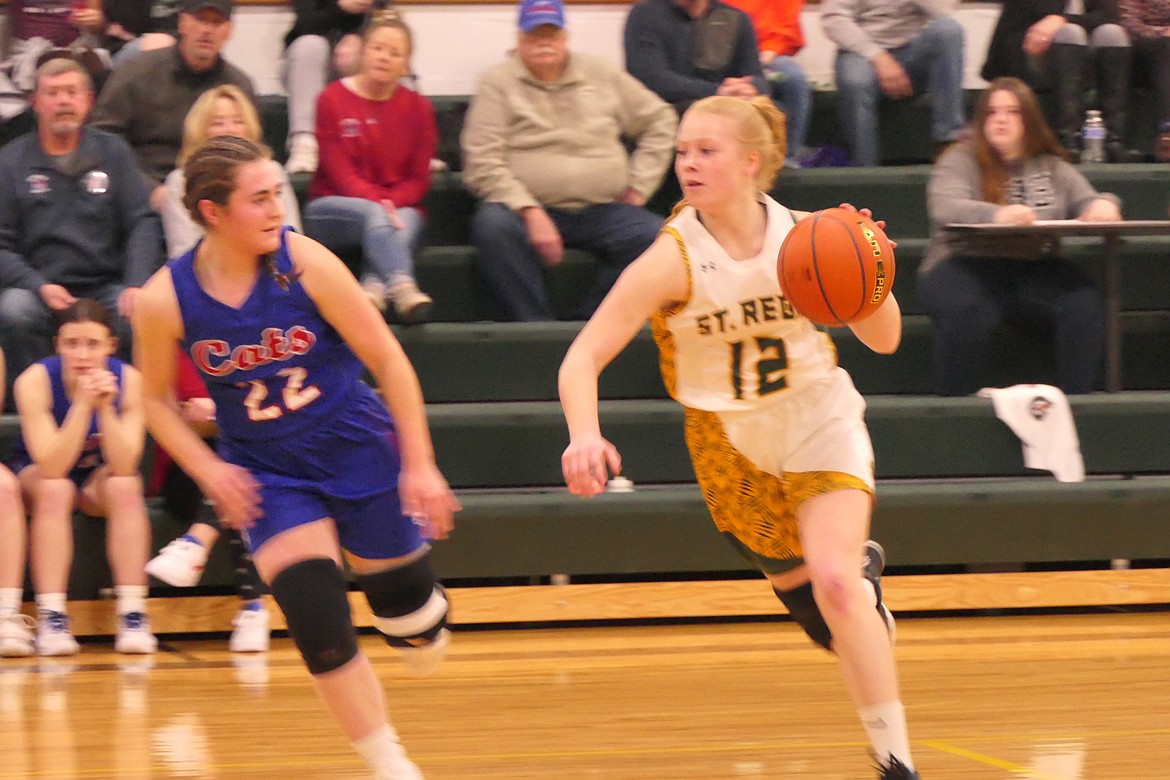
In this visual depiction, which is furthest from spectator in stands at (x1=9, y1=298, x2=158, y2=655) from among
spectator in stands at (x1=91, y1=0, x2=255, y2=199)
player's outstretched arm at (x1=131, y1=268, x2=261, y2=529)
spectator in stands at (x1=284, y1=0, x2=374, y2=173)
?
player's outstretched arm at (x1=131, y1=268, x2=261, y2=529)

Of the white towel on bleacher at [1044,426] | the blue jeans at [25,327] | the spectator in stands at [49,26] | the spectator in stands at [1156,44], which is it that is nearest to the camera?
the blue jeans at [25,327]

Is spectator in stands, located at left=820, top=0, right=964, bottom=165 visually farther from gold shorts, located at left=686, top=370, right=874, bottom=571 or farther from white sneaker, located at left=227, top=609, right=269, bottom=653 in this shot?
gold shorts, located at left=686, top=370, right=874, bottom=571

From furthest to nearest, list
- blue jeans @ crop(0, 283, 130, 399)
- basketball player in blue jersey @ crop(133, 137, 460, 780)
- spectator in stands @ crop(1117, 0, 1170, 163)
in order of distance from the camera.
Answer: spectator in stands @ crop(1117, 0, 1170, 163), blue jeans @ crop(0, 283, 130, 399), basketball player in blue jersey @ crop(133, 137, 460, 780)

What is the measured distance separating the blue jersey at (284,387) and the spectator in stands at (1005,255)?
128 inches

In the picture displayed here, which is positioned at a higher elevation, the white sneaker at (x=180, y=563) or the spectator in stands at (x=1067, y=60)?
the spectator in stands at (x=1067, y=60)

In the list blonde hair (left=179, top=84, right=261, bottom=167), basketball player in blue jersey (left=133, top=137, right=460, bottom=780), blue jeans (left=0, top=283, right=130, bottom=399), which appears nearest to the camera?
basketball player in blue jersey (left=133, top=137, right=460, bottom=780)

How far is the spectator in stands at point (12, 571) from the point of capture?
16.4 feet

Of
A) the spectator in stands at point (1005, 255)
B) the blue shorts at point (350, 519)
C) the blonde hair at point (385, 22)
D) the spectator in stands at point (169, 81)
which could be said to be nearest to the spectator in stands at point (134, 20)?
the spectator in stands at point (169, 81)

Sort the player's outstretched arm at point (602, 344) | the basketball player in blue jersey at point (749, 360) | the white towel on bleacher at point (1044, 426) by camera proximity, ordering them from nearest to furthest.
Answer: the player's outstretched arm at point (602, 344), the basketball player in blue jersey at point (749, 360), the white towel on bleacher at point (1044, 426)

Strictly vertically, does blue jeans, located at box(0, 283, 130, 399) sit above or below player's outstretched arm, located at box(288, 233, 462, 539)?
below

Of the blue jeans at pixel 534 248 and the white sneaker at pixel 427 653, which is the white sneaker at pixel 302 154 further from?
the white sneaker at pixel 427 653

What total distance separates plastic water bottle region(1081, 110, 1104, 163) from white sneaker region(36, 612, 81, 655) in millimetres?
5064

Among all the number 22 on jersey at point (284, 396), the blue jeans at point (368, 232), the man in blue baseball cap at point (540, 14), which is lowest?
the blue jeans at point (368, 232)

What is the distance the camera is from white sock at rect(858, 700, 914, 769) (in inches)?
116
